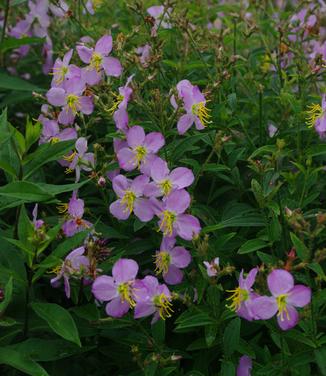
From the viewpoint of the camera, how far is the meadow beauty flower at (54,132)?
190 centimetres

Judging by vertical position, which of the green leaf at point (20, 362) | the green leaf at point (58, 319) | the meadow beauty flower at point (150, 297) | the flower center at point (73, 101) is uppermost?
the flower center at point (73, 101)

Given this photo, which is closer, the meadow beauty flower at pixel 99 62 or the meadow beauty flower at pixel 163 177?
the meadow beauty flower at pixel 163 177

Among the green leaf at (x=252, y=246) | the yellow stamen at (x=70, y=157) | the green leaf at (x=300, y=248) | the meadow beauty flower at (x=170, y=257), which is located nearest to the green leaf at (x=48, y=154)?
the yellow stamen at (x=70, y=157)

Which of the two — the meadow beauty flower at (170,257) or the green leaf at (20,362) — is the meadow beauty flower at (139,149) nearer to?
the meadow beauty flower at (170,257)

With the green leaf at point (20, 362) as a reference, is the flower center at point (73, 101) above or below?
above

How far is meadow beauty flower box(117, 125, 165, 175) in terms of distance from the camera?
5.54ft

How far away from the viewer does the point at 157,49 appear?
6.33ft

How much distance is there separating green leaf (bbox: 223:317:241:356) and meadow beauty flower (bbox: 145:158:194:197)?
13.5 inches

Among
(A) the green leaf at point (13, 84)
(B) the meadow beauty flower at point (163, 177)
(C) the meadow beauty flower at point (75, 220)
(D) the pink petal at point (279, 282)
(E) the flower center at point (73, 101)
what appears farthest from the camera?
(A) the green leaf at point (13, 84)

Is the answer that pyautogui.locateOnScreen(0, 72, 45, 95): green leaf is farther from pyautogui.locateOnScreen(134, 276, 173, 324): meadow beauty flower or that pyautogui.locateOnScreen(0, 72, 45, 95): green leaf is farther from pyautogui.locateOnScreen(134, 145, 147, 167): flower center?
pyautogui.locateOnScreen(134, 276, 173, 324): meadow beauty flower

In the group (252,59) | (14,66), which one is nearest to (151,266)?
(252,59)

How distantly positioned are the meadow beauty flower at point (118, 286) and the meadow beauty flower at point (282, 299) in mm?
287

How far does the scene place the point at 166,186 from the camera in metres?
1.62

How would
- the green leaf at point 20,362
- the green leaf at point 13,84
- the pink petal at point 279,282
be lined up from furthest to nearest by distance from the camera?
1. the green leaf at point 13,84
2. the green leaf at point 20,362
3. the pink petal at point 279,282
